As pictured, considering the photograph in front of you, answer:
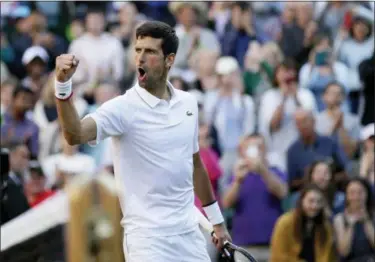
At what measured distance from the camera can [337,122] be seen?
1299 cm

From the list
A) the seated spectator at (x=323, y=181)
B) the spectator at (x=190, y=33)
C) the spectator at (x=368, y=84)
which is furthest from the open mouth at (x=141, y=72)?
the spectator at (x=190, y=33)

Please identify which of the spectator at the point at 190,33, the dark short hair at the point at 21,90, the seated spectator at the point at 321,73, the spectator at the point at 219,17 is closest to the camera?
the dark short hair at the point at 21,90

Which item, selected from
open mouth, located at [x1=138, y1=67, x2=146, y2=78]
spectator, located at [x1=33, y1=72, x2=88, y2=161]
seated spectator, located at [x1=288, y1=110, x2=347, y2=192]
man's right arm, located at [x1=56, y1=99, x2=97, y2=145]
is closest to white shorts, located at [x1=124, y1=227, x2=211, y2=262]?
man's right arm, located at [x1=56, y1=99, x2=97, y2=145]

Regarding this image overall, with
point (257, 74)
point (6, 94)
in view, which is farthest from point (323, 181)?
point (6, 94)

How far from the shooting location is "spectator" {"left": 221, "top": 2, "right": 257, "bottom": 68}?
48.0 feet

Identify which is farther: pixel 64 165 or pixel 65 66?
pixel 64 165

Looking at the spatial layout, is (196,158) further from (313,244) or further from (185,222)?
(313,244)

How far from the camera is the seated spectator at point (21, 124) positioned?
1288 centimetres

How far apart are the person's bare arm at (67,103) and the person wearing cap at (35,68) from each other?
29.1 ft

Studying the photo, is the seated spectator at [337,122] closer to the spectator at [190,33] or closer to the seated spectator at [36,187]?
the spectator at [190,33]

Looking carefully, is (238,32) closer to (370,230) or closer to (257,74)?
(257,74)

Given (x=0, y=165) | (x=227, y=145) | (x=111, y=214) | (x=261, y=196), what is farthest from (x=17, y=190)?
(x=111, y=214)

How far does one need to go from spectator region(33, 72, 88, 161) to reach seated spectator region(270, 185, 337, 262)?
2.93 metres

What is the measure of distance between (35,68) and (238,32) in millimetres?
2527
